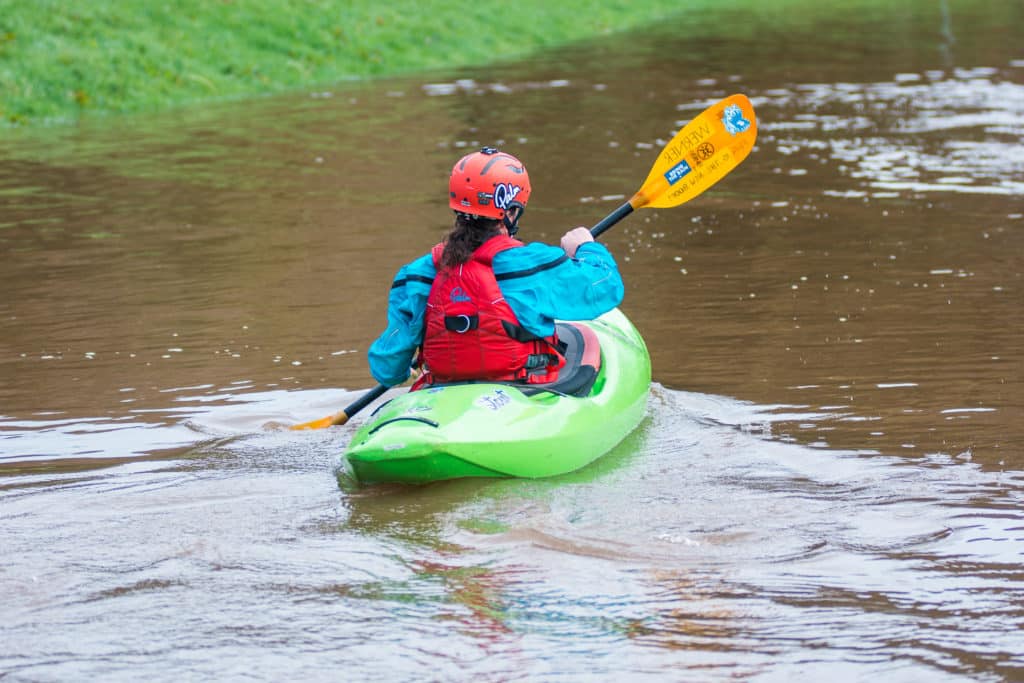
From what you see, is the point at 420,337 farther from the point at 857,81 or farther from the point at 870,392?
the point at 857,81

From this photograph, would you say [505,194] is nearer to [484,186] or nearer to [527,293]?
[484,186]

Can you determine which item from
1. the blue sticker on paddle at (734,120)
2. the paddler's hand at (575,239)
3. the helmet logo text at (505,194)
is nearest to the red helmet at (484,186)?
the helmet logo text at (505,194)

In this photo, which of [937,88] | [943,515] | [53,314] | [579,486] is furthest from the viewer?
[937,88]

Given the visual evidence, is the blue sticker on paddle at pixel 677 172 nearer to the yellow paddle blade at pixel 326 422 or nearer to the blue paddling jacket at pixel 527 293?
the blue paddling jacket at pixel 527 293

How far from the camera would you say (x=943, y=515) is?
195 inches

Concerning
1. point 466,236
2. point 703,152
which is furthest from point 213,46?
point 466,236

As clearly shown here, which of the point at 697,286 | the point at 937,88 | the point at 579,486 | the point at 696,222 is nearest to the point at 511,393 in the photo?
the point at 579,486

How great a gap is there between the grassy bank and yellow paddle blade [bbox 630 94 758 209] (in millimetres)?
11302

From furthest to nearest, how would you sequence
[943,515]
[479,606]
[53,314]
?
[53,314]
[943,515]
[479,606]

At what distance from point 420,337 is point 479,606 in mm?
1942

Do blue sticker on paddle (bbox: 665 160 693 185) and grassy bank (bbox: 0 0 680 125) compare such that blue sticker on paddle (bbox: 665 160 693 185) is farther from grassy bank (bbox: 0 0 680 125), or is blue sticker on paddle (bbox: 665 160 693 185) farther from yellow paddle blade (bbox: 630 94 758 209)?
grassy bank (bbox: 0 0 680 125)

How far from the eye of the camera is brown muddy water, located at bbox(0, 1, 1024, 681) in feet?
13.0

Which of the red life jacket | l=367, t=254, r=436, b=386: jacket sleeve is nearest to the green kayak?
the red life jacket

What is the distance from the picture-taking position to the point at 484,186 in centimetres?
561
